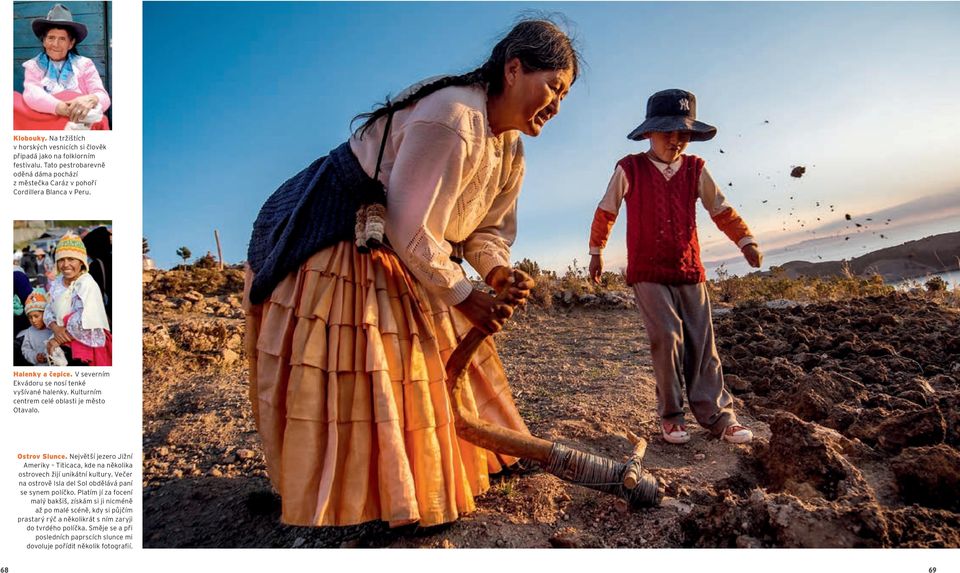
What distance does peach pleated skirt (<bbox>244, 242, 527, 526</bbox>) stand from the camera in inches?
73.5

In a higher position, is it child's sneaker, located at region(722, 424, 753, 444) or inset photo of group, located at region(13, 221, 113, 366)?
inset photo of group, located at region(13, 221, 113, 366)

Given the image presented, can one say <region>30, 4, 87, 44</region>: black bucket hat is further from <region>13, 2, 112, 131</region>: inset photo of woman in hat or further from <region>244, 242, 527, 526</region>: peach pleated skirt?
<region>244, 242, 527, 526</region>: peach pleated skirt

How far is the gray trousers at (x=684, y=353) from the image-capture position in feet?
9.77

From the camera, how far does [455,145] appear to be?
185cm

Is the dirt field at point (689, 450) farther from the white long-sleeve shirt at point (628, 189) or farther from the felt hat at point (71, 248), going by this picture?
the felt hat at point (71, 248)

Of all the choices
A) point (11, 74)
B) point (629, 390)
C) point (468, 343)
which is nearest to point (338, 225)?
point (468, 343)

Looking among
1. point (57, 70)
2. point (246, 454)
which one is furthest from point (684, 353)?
point (57, 70)

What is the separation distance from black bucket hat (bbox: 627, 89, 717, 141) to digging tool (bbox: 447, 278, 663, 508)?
167 centimetres

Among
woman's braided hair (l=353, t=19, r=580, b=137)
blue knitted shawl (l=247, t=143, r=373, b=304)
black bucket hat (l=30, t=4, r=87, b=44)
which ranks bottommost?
blue knitted shawl (l=247, t=143, r=373, b=304)

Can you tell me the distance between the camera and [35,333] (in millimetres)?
2398

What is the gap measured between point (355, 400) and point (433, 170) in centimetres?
80

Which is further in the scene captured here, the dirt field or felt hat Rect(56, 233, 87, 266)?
felt hat Rect(56, 233, 87, 266)

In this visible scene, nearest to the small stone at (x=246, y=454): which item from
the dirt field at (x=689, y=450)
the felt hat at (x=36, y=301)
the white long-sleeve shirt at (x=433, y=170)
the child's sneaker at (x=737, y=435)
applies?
the dirt field at (x=689, y=450)

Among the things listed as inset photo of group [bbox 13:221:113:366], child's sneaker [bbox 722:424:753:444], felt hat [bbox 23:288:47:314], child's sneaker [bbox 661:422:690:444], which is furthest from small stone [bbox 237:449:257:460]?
child's sneaker [bbox 722:424:753:444]
